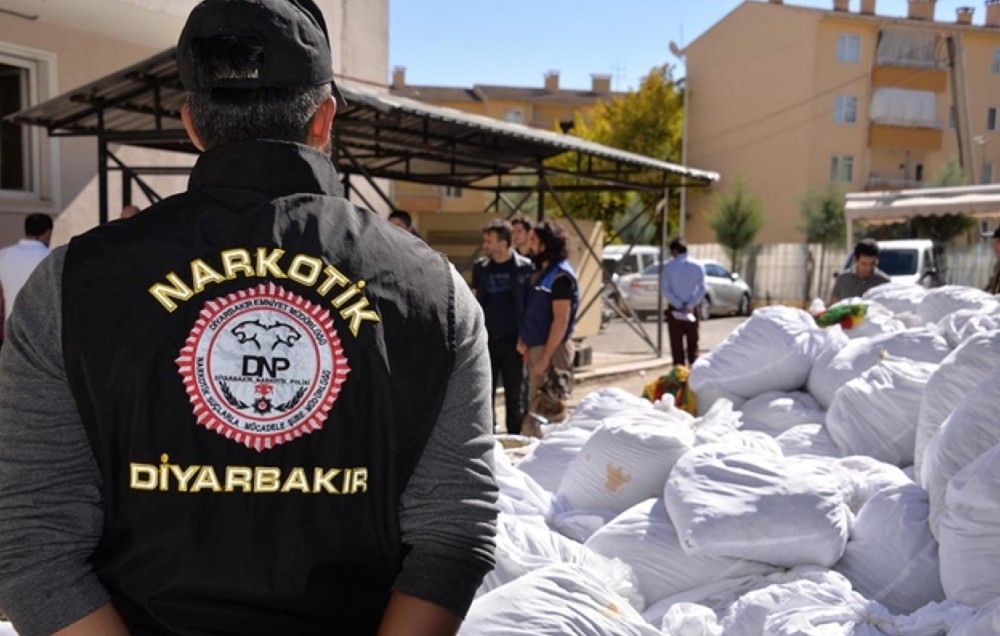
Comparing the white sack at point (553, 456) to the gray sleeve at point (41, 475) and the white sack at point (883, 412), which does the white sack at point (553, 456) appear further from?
the gray sleeve at point (41, 475)

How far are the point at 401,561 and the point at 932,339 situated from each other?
3.58m

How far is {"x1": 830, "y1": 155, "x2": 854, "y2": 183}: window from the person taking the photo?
3350 centimetres

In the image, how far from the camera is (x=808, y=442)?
12.3ft

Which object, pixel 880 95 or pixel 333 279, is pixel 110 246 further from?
pixel 880 95

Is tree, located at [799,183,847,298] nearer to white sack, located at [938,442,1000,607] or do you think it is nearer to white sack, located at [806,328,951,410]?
white sack, located at [806,328,951,410]

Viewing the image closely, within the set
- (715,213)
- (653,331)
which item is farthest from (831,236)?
(653,331)

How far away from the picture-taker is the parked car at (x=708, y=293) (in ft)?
63.2

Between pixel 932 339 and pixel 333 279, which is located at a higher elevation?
pixel 333 279

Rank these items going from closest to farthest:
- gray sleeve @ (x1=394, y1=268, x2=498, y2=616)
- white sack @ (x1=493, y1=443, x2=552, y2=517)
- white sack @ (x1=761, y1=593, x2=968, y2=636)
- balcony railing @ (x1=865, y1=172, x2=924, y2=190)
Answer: gray sleeve @ (x1=394, y1=268, x2=498, y2=616) < white sack @ (x1=761, y1=593, x2=968, y2=636) < white sack @ (x1=493, y1=443, x2=552, y2=517) < balcony railing @ (x1=865, y1=172, x2=924, y2=190)

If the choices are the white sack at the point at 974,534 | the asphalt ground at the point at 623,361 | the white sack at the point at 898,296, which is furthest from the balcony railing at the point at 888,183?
the white sack at the point at 974,534

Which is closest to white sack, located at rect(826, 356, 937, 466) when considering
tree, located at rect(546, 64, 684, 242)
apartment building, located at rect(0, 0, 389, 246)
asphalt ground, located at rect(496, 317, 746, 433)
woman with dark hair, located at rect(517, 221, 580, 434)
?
woman with dark hair, located at rect(517, 221, 580, 434)

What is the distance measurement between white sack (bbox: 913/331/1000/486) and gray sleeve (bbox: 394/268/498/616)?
2.18 metres

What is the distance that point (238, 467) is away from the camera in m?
1.04

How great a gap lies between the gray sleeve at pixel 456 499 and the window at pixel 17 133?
304 inches
